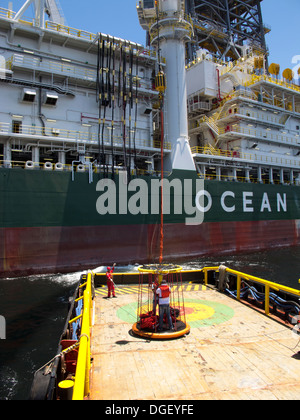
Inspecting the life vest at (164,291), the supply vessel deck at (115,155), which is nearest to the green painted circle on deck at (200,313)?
the life vest at (164,291)

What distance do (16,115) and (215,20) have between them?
128 feet

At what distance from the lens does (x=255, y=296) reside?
8.29m

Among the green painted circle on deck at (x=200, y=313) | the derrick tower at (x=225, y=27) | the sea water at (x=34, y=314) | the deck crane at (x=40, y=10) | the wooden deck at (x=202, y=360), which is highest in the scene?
the derrick tower at (x=225, y=27)

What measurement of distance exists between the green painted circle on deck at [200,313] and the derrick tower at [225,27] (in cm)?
3773

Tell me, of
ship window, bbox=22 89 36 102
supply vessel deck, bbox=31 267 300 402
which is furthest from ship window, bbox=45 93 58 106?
supply vessel deck, bbox=31 267 300 402

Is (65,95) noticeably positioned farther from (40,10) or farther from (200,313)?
(200,313)

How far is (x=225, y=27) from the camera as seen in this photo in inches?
1763

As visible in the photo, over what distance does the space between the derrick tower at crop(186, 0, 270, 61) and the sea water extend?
101 ft

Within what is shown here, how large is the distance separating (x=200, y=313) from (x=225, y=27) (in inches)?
1907

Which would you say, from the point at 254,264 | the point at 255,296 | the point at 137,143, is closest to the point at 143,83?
the point at 137,143

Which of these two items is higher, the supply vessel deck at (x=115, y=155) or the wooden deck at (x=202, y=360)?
the supply vessel deck at (x=115, y=155)

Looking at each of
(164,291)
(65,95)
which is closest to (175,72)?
(65,95)

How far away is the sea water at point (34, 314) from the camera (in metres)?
7.13

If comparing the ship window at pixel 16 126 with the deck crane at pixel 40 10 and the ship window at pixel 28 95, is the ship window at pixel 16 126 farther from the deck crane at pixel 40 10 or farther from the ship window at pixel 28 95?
the deck crane at pixel 40 10
